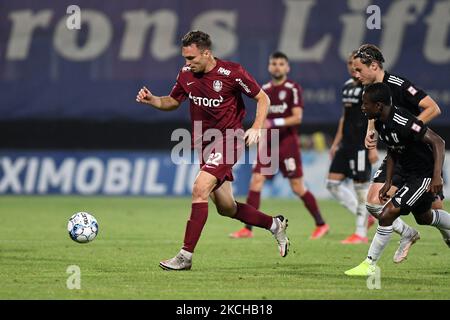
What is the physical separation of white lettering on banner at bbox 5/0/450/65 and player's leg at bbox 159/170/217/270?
33.4ft

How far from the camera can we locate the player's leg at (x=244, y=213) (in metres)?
9.46

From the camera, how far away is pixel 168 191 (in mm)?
20062

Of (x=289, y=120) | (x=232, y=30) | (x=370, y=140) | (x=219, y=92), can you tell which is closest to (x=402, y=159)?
(x=370, y=140)

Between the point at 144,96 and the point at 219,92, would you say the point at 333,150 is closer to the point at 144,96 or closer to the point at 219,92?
the point at 219,92

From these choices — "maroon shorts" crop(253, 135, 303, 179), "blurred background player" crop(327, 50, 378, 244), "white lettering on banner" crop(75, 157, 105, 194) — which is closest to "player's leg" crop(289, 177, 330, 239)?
"maroon shorts" crop(253, 135, 303, 179)

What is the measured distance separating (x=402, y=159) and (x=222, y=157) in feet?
5.51

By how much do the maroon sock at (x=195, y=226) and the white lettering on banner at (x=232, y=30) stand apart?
1021cm

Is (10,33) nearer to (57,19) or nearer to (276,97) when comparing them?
(57,19)

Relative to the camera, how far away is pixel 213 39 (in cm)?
1902

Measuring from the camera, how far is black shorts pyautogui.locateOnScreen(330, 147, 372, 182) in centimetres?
1255

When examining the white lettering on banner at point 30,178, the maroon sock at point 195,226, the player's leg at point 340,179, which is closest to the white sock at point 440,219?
the maroon sock at point 195,226

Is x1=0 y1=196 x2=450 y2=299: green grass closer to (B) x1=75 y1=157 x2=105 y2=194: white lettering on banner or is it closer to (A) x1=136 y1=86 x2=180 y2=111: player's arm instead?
(A) x1=136 y1=86 x2=180 y2=111: player's arm
